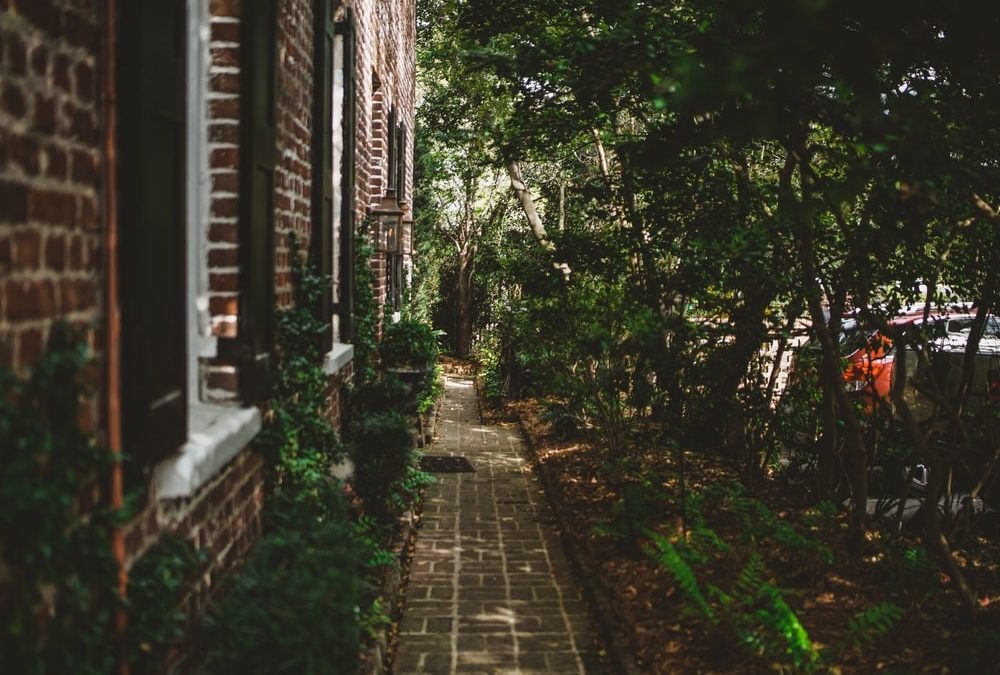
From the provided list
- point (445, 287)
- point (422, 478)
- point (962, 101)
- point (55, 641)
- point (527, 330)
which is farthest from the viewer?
point (445, 287)

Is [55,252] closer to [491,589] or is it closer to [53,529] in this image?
[53,529]

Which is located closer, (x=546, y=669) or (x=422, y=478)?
(x=546, y=669)

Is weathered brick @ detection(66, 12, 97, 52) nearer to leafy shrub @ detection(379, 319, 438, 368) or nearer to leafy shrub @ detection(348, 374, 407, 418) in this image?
leafy shrub @ detection(348, 374, 407, 418)

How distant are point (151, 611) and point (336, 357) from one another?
10.5ft

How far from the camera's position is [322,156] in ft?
16.8

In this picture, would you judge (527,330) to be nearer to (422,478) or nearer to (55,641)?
(422,478)

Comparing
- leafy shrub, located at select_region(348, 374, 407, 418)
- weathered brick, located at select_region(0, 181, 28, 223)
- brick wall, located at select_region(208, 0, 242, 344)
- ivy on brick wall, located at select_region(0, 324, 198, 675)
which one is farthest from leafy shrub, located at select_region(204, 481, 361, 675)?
leafy shrub, located at select_region(348, 374, 407, 418)

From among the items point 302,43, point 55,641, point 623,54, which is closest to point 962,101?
point 623,54

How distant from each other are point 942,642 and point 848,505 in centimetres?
300

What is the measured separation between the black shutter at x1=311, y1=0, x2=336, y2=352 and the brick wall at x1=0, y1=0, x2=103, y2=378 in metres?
2.79

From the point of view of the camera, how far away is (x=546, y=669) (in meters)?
4.84

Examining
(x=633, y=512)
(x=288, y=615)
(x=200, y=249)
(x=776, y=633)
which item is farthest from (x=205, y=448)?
(x=633, y=512)

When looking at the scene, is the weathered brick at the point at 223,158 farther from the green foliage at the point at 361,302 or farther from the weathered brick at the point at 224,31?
the green foliage at the point at 361,302

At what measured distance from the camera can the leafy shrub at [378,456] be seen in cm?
635
